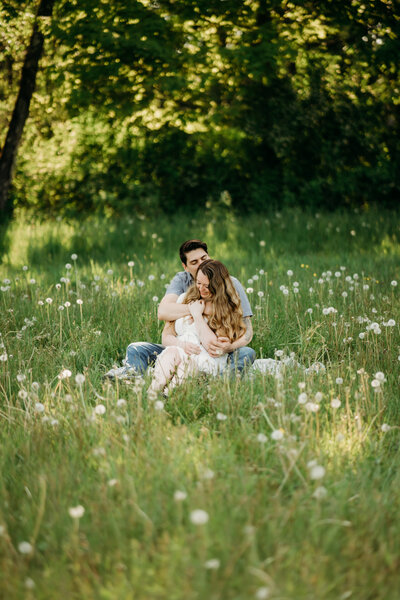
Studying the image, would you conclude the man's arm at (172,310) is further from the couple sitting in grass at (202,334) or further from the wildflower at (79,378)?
the wildflower at (79,378)

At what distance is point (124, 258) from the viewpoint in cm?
834

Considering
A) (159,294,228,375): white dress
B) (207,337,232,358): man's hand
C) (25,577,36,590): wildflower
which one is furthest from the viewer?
(207,337,232,358): man's hand

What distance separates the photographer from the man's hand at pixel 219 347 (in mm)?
4047

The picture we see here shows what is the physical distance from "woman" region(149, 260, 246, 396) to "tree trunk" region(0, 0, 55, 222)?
24.6ft

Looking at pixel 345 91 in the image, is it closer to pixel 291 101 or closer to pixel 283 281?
pixel 291 101

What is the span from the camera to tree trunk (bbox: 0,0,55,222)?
987 cm

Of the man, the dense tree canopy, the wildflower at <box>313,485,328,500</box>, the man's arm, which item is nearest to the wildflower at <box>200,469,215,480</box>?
the wildflower at <box>313,485,328,500</box>

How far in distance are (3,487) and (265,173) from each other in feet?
36.0

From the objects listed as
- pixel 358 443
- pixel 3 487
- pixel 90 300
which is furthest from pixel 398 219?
pixel 3 487

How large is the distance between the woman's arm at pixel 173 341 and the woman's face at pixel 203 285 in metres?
0.41

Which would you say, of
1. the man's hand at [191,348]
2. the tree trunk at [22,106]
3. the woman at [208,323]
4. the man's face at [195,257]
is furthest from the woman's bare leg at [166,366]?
the tree trunk at [22,106]

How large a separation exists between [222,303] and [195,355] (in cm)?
46

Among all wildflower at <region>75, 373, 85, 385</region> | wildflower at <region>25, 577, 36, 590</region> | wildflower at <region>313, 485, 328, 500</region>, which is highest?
wildflower at <region>313, 485, 328, 500</region>

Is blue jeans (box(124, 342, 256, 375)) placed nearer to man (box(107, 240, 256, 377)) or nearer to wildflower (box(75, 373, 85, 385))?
man (box(107, 240, 256, 377))
